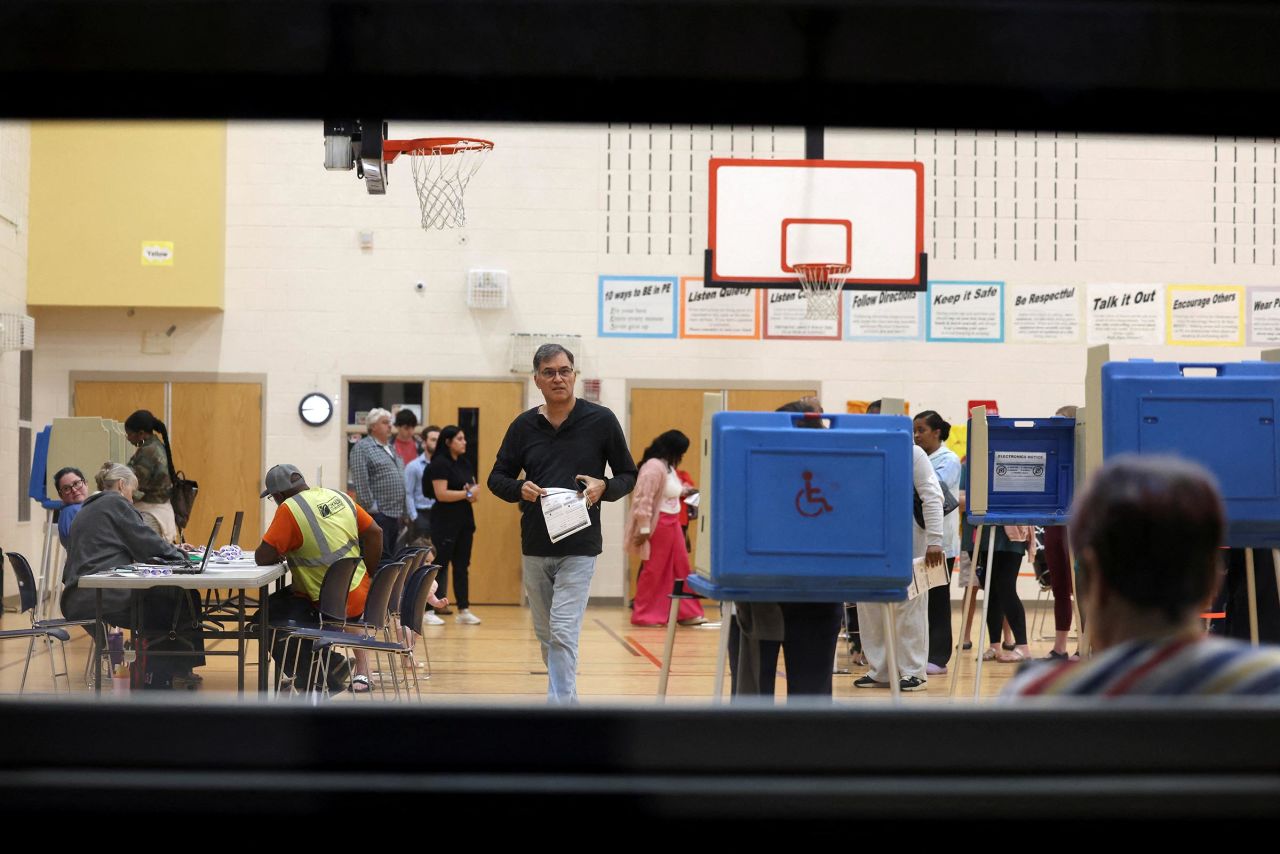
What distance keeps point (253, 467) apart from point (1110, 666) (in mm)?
11315

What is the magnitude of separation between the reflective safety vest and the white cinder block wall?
5.78 meters

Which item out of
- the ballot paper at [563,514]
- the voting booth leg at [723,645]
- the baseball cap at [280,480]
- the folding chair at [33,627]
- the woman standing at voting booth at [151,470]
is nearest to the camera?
the voting booth leg at [723,645]

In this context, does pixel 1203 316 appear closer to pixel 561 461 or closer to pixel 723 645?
pixel 561 461

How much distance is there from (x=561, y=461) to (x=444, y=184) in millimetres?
6691

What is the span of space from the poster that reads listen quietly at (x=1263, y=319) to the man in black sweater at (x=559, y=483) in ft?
30.5

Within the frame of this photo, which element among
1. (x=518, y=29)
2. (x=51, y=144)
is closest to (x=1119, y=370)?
(x=518, y=29)

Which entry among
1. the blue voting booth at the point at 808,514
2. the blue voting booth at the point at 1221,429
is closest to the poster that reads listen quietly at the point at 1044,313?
the blue voting booth at the point at 1221,429

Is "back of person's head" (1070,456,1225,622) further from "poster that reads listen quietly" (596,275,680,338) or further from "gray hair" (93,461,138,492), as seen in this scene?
"poster that reads listen quietly" (596,275,680,338)

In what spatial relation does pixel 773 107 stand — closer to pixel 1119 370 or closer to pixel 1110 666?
pixel 1110 666

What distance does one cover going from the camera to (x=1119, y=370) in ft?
11.6

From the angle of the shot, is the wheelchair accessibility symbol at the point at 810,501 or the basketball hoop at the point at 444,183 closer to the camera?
the wheelchair accessibility symbol at the point at 810,501

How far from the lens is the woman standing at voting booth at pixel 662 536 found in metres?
9.96

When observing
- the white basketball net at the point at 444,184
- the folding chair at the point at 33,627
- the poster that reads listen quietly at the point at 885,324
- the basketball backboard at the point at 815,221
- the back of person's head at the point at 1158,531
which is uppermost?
the white basketball net at the point at 444,184

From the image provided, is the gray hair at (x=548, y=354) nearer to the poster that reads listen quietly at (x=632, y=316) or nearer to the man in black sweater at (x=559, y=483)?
the man in black sweater at (x=559, y=483)
